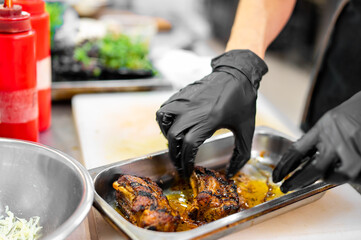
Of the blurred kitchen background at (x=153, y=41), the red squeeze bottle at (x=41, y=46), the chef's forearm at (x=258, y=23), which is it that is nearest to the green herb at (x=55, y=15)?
the blurred kitchen background at (x=153, y=41)

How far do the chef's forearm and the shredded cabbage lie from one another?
1111 millimetres

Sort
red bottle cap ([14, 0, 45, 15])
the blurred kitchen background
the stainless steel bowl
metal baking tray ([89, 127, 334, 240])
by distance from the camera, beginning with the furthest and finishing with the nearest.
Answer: the blurred kitchen background < red bottle cap ([14, 0, 45, 15]) < the stainless steel bowl < metal baking tray ([89, 127, 334, 240])

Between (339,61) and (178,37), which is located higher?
(339,61)

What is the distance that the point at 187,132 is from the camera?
1.35 metres

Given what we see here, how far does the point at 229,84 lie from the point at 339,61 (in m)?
1.07

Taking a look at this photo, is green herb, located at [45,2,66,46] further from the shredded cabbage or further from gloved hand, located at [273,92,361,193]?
gloved hand, located at [273,92,361,193]

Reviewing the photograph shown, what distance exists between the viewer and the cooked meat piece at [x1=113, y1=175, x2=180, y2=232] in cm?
117

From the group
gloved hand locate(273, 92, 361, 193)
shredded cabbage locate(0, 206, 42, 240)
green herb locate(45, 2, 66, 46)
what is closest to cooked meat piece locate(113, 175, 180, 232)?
shredded cabbage locate(0, 206, 42, 240)

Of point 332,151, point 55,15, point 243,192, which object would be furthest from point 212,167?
point 55,15

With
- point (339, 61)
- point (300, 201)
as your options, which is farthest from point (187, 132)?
point (339, 61)

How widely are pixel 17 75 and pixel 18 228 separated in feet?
1.83

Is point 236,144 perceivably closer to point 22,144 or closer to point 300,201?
point 300,201

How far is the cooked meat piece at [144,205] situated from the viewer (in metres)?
1.17

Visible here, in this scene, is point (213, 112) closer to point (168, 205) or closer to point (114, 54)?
point (168, 205)
